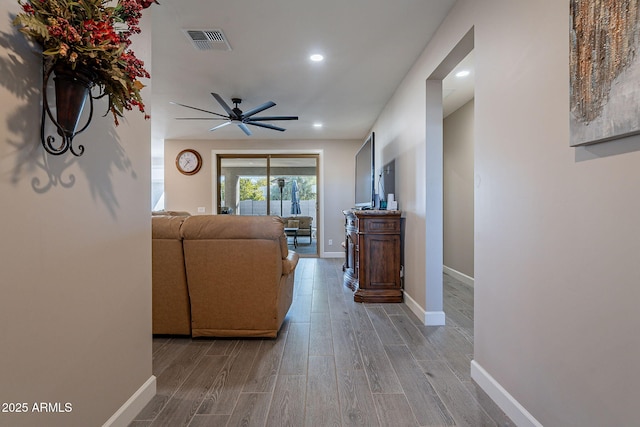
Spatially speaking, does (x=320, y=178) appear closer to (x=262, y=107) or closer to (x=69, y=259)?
(x=262, y=107)

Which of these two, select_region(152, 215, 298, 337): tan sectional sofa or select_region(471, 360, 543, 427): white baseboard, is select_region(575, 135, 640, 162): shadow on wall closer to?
select_region(471, 360, 543, 427): white baseboard

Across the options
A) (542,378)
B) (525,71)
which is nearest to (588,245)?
(542,378)

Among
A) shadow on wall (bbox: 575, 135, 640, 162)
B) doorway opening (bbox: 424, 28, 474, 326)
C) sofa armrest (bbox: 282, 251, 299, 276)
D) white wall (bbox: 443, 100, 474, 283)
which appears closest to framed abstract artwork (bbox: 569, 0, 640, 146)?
shadow on wall (bbox: 575, 135, 640, 162)

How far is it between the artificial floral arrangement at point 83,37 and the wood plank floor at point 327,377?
157 centimetres

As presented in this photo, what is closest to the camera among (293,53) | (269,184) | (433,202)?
(433,202)

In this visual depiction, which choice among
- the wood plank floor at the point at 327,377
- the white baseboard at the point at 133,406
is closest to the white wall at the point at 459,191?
the wood plank floor at the point at 327,377

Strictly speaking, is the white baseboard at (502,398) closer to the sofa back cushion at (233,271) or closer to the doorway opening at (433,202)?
the doorway opening at (433,202)

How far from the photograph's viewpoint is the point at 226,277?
229cm

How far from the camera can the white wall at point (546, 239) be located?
0.98 m

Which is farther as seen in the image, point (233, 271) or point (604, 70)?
point (233, 271)

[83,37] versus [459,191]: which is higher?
[83,37]

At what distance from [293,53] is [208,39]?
0.76 m

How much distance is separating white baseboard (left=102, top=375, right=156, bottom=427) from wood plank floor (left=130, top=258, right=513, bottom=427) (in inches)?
1.5

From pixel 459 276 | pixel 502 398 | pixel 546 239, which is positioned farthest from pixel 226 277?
pixel 459 276
